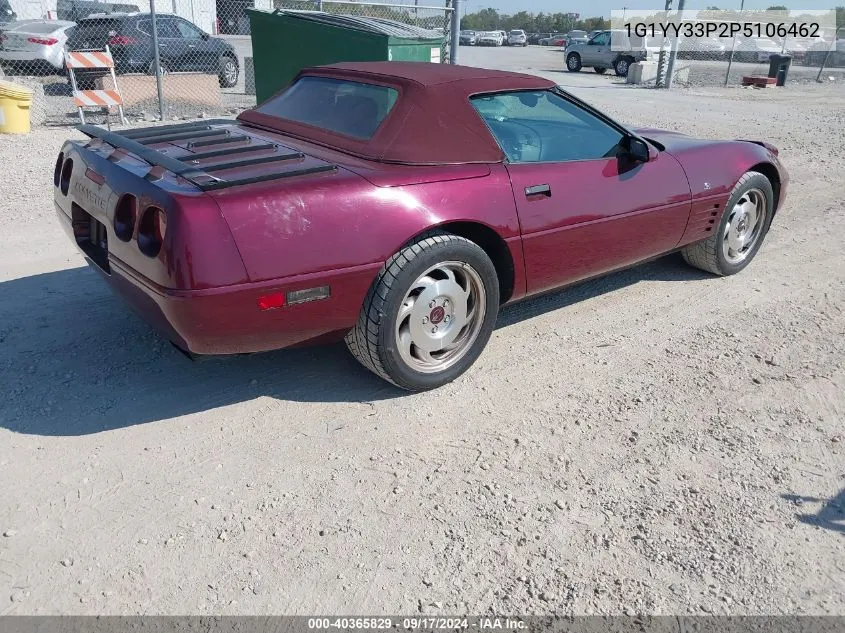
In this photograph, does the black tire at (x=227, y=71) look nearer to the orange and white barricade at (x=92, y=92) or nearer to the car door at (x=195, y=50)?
the car door at (x=195, y=50)

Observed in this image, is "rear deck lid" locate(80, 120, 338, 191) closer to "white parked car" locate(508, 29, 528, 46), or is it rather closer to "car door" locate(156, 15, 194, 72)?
"car door" locate(156, 15, 194, 72)

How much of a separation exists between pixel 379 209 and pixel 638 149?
1.74 meters

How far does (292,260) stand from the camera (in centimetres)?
280

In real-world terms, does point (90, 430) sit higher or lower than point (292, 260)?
lower

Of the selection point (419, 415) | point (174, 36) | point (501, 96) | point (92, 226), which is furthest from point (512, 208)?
point (174, 36)

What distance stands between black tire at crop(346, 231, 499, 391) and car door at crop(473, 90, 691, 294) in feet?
1.11

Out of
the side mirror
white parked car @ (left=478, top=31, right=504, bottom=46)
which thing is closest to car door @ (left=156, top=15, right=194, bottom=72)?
the side mirror

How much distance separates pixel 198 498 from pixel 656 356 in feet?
8.04

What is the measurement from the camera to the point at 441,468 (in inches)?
113

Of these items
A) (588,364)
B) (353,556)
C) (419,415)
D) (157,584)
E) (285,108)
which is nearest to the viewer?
(157,584)

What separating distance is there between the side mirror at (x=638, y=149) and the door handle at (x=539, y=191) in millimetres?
711

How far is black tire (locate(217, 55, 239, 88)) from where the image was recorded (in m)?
14.5

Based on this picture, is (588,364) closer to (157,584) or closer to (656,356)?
(656,356)

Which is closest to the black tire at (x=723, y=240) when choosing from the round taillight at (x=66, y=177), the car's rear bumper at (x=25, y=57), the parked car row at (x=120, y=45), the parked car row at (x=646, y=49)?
the round taillight at (x=66, y=177)
